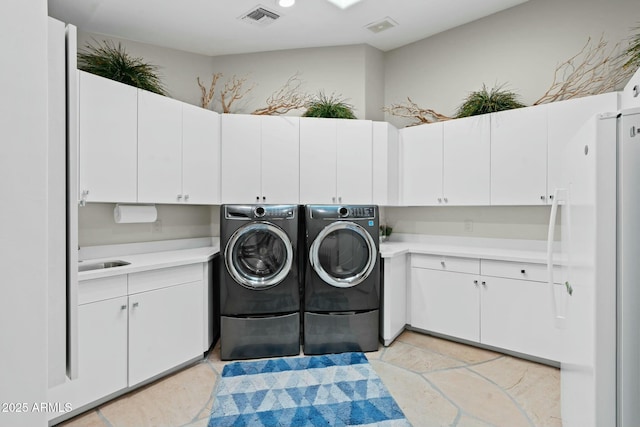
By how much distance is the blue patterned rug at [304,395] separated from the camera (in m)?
1.91

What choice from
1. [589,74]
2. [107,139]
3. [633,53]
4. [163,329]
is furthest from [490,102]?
[163,329]

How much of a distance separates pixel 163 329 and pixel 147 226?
1059mm

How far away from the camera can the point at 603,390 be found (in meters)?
0.98

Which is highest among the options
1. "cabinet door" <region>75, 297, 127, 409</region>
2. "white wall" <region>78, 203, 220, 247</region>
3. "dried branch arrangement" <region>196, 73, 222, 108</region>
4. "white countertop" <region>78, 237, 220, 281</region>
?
"dried branch arrangement" <region>196, 73, 222, 108</region>

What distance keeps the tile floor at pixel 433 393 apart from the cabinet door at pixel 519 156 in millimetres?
1366

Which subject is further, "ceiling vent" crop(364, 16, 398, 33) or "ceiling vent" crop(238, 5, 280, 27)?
"ceiling vent" crop(364, 16, 398, 33)

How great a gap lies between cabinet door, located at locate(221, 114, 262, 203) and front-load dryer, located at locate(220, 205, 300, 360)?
491mm

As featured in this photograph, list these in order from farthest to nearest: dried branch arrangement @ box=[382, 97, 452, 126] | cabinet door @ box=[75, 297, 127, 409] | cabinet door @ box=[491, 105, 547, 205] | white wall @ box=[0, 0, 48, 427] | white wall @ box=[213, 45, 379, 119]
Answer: white wall @ box=[213, 45, 379, 119] < dried branch arrangement @ box=[382, 97, 452, 126] < cabinet door @ box=[491, 105, 547, 205] < cabinet door @ box=[75, 297, 127, 409] < white wall @ box=[0, 0, 48, 427]

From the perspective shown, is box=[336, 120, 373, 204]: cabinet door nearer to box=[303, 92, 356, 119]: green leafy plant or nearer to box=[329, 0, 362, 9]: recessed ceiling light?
box=[303, 92, 356, 119]: green leafy plant

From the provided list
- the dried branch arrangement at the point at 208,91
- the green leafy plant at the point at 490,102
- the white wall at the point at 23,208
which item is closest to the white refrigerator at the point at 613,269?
the white wall at the point at 23,208

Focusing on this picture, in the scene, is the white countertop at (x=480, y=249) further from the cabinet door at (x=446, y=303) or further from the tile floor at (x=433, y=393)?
the tile floor at (x=433, y=393)

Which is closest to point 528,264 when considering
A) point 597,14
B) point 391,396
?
point 391,396

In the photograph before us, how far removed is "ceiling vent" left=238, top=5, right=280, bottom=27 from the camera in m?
2.80

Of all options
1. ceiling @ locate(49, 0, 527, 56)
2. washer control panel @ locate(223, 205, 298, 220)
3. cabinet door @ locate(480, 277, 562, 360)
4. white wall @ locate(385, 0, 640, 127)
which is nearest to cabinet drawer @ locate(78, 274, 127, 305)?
washer control panel @ locate(223, 205, 298, 220)
